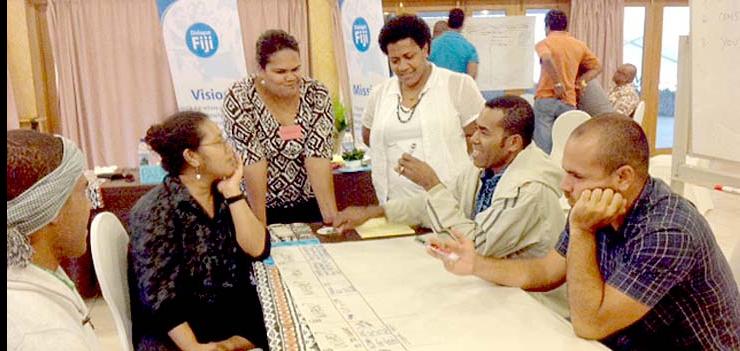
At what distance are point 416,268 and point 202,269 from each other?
65 centimetres

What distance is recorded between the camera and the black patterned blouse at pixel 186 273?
1795mm

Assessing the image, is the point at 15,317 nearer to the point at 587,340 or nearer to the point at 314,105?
the point at 587,340

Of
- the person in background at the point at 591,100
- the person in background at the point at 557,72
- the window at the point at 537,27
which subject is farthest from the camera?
the window at the point at 537,27

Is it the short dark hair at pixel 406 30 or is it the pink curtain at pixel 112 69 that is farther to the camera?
the pink curtain at pixel 112 69

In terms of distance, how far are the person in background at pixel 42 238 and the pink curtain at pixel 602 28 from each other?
6.44 metres

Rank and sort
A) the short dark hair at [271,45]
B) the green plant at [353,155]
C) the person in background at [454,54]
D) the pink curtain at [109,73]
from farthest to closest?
the pink curtain at [109,73], the person in background at [454,54], the green plant at [353,155], the short dark hair at [271,45]

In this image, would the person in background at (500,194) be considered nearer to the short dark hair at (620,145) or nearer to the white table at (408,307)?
the white table at (408,307)

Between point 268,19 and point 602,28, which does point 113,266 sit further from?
point 602,28

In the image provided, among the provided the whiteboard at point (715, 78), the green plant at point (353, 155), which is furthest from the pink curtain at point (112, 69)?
the whiteboard at point (715, 78)

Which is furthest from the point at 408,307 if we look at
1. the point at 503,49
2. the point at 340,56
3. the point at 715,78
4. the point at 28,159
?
the point at 503,49

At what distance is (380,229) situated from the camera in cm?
220

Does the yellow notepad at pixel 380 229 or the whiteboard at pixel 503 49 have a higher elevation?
the whiteboard at pixel 503 49

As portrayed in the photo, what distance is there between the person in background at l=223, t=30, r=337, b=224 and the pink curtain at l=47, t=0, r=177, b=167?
3475 mm

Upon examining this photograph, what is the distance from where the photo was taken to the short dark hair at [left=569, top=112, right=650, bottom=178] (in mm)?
1353
